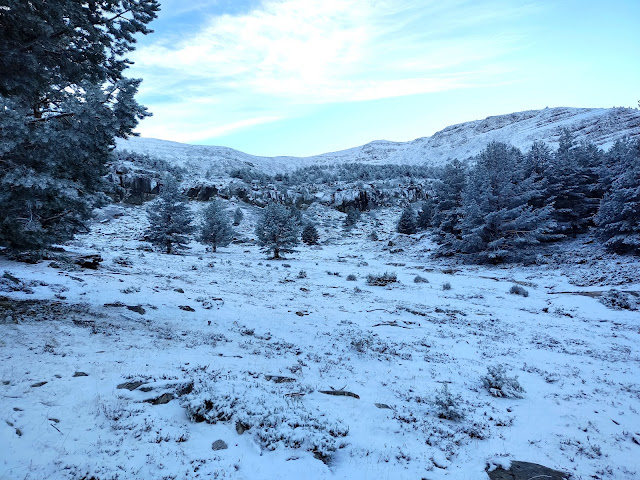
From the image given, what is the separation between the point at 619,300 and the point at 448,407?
40.9 ft

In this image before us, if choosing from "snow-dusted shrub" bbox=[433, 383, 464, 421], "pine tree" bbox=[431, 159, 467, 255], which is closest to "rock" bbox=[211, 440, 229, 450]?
"snow-dusted shrub" bbox=[433, 383, 464, 421]

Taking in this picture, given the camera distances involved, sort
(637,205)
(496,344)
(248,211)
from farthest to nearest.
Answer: (248,211)
(637,205)
(496,344)

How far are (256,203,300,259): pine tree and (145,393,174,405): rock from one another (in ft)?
85.4

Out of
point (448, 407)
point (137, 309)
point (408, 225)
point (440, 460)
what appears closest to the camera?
point (440, 460)

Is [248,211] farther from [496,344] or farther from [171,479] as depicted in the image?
[171,479]

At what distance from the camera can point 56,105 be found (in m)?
6.56

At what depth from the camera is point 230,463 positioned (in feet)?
12.0

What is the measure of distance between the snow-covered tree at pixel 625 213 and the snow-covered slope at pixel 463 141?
180 feet

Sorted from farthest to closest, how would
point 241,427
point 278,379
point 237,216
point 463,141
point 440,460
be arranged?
point 463,141 < point 237,216 < point 278,379 < point 241,427 < point 440,460

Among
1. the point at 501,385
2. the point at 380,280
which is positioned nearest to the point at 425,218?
the point at 380,280

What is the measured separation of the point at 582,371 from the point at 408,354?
3.95 meters

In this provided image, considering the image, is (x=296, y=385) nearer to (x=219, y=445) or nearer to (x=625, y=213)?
(x=219, y=445)

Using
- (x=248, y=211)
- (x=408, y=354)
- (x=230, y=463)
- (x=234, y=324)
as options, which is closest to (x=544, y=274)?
(x=408, y=354)

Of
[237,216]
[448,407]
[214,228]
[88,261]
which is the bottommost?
[448,407]
